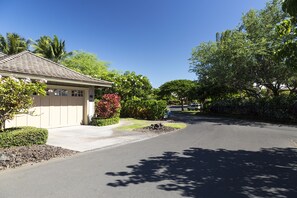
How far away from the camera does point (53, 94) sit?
432 inches

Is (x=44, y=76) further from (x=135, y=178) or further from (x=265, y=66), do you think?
(x=265, y=66)

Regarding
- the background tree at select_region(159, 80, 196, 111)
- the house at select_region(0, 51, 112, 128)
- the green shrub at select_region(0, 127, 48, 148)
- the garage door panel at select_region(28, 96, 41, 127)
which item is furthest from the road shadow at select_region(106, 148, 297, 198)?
the background tree at select_region(159, 80, 196, 111)

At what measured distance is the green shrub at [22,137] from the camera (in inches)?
243

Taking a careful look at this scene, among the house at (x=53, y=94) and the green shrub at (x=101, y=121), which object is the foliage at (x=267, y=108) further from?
the house at (x=53, y=94)

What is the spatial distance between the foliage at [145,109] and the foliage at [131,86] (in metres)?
1.12

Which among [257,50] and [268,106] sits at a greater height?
[257,50]

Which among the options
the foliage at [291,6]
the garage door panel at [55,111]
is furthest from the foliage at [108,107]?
the foliage at [291,6]

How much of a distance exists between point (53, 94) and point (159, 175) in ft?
29.4

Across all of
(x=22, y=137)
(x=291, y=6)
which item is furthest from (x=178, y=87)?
(x=291, y=6)

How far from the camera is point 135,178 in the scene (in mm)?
4312

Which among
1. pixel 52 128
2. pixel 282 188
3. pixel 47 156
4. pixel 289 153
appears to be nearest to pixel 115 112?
pixel 52 128

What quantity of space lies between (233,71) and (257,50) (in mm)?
2816

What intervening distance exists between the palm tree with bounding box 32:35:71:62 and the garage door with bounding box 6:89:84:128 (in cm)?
2407

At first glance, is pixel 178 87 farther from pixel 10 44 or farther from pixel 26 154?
pixel 10 44
